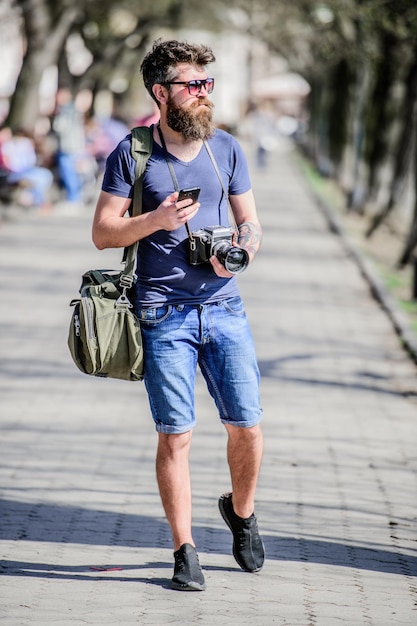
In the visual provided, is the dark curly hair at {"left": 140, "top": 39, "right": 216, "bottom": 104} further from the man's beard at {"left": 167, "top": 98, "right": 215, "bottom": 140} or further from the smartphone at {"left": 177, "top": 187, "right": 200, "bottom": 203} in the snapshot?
the smartphone at {"left": 177, "top": 187, "right": 200, "bottom": 203}

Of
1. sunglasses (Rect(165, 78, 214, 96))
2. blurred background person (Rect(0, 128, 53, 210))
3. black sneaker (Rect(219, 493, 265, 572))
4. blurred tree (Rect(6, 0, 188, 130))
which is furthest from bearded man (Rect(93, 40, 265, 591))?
blurred tree (Rect(6, 0, 188, 130))

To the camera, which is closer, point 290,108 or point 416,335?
point 416,335

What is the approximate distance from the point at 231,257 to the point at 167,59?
80cm

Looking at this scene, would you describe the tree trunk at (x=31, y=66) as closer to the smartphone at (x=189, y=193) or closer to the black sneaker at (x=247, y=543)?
the black sneaker at (x=247, y=543)

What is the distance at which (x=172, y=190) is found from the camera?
4508 mm

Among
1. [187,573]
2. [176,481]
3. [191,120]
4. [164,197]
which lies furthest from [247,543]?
[191,120]

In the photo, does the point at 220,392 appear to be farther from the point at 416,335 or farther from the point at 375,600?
the point at 416,335

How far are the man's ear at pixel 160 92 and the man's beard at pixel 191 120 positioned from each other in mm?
29

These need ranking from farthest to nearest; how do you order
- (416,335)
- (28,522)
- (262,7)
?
(262,7) → (416,335) → (28,522)

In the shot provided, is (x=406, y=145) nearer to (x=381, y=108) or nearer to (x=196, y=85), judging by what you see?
(x=381, y=108)

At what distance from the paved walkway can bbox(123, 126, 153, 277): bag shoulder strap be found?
133 cm

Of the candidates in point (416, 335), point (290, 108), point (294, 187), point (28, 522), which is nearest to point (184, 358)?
point (28, 522)

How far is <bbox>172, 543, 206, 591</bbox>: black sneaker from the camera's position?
468 cm

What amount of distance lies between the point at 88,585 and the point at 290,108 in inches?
5028
